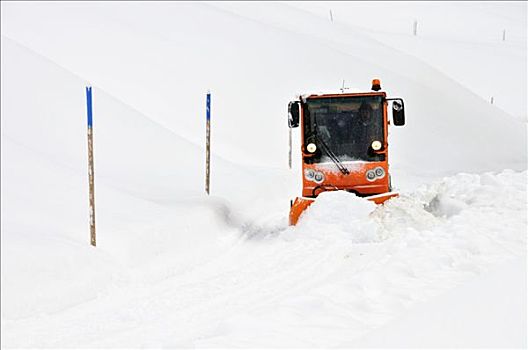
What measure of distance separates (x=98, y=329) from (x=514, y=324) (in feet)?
10.4

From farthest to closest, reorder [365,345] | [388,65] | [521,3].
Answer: [521,3]
[388,65]
[365,345]

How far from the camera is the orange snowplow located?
32.2 ft

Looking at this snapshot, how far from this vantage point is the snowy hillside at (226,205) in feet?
15.5

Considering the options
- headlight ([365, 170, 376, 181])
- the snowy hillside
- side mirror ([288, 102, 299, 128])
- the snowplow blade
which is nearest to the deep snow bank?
the snowy hillside

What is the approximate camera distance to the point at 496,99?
102ft

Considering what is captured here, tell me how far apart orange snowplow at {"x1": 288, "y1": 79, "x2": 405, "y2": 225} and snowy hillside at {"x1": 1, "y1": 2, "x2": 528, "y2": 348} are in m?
0.66

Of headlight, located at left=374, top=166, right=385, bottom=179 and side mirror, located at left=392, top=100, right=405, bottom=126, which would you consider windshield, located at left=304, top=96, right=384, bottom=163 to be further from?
side mirror, located at left=392, top=100, right=405, bottom=126

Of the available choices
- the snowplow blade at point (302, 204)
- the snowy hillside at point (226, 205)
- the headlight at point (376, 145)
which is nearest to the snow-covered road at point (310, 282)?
the snowy hillside at point (226, 205)

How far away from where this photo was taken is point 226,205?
1145 cm

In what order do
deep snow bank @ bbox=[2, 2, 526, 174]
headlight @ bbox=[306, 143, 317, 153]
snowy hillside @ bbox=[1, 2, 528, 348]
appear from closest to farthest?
1. snowy hillside @ bbox=[1, 2, 528, 348]
2. headlight @ bbox=[306, 143, 317, 153]
3. deep snow bank @ bbox=[2, 2, 526, 174]

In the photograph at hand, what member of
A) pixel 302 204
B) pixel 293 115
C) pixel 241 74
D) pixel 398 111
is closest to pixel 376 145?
pixel 398 111

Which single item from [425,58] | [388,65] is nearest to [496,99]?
[425,58]

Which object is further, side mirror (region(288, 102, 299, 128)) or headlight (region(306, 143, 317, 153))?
headlight (region(306, 143, 317, 153))

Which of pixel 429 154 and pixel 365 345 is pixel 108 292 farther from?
pixel 429 154
